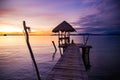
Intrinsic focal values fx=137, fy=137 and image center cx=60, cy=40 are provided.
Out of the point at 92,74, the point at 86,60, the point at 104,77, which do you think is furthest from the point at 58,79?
the point at 86,60

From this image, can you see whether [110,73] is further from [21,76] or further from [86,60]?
[21,76]

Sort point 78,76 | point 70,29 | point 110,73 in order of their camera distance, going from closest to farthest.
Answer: point 78,76 → point 110,73 → point 70,29

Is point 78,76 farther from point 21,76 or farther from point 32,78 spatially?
point 21,76

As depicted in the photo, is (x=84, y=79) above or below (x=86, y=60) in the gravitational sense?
above

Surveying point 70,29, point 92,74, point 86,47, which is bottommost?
point 92,74

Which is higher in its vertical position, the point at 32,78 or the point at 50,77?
the point at 50,77

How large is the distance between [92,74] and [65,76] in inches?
466

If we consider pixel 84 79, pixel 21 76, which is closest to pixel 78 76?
pixel 84 79

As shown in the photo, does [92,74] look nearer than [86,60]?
Yes

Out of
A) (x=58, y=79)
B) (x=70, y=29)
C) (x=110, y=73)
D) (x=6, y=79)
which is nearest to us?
Answer: (x=58, y=79)

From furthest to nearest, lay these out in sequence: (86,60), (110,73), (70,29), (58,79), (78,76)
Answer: (86,60) < (70,29) < (110,73) < (78,76) < (58,79)

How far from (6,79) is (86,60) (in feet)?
44.5

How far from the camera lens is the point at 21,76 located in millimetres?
14773

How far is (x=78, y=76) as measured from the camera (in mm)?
6324
